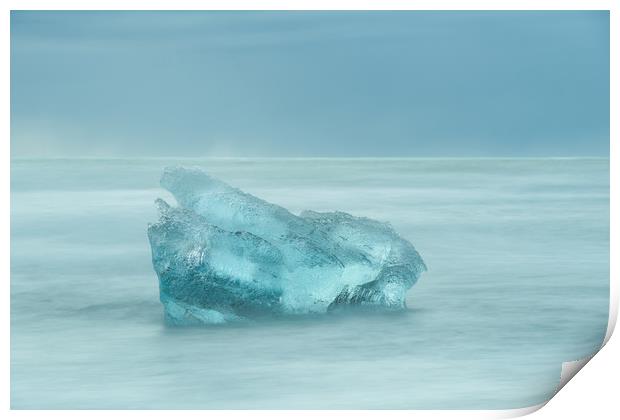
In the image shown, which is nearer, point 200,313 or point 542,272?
point 200,313

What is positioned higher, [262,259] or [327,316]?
[262,259]

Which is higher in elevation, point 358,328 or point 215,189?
point 215,189

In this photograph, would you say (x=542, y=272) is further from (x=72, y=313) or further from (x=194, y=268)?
(x=72, y=313)

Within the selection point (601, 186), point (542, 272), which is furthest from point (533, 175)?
point (542, 272)
